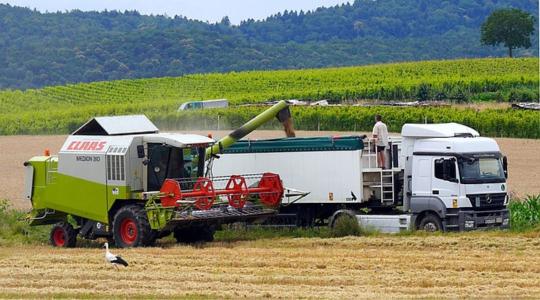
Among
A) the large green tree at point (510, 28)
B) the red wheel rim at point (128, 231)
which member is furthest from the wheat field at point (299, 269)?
the large green tree at point (510, 28)

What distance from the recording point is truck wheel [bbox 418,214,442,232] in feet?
88.9

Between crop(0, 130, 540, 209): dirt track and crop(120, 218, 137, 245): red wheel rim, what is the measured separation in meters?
10.5

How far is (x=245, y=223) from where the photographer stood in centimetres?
2930

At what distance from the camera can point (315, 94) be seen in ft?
268

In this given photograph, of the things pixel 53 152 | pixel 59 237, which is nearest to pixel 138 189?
pixel 59 237

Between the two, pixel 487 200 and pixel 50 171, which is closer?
pixel 487 200

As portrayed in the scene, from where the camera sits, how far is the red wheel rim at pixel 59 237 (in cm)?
2783

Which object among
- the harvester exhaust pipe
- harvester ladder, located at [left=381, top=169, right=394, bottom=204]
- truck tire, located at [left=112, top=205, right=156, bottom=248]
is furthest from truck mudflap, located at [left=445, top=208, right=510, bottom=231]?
truck tire, located at [left=112, top=205, right=156, bottom=248]

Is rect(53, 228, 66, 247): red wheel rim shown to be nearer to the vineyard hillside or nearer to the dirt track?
the dirt track

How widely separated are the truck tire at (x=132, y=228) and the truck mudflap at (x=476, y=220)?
6625 millimetres

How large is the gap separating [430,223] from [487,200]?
1372 mm

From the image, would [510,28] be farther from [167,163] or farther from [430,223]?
[167,163]

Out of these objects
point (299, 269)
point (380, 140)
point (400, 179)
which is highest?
point (380, 140)

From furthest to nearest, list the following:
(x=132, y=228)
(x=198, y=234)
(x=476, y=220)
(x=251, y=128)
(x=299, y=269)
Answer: (x=251, y=128), (x=198, y=234), (x=476, y=220), (x=132, y=228), (x=299, y=269)
